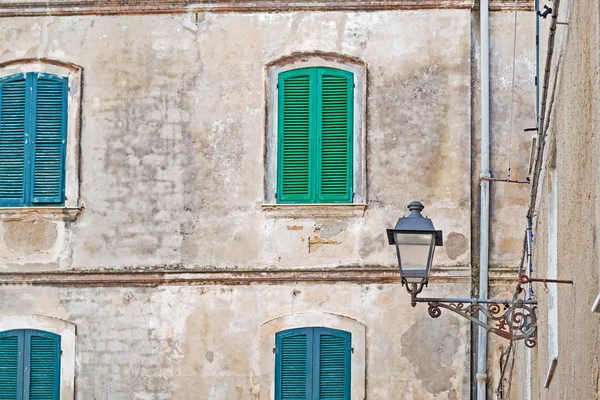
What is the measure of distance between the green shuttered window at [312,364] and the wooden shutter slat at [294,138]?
1.45 m

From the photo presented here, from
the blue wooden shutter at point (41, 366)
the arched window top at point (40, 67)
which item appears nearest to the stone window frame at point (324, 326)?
the blue wooden shutter at point (41, 366)

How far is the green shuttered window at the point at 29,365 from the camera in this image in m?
15.7

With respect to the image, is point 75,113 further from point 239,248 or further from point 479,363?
point 479,363

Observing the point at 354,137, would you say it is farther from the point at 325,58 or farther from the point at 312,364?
the point at 312,364

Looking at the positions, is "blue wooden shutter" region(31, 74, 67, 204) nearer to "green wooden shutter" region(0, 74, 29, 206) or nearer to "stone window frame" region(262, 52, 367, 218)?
"green wooden shutter" region(0, 74, 29, 206)

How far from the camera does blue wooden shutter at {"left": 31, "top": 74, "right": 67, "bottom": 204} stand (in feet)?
52.5

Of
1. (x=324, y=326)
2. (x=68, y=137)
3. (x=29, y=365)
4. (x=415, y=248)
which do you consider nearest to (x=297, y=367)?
(x=324, y=326)

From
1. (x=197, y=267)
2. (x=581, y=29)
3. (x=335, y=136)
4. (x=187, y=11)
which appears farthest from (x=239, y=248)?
(x=581, y=29)

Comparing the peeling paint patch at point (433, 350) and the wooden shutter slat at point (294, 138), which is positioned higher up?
the wooden shutter slat at point (294, 138)

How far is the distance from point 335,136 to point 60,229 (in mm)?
3090

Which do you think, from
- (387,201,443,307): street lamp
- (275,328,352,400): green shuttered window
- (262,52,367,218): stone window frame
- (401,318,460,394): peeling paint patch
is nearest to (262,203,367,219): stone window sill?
(262,52,367,218): stone window frame

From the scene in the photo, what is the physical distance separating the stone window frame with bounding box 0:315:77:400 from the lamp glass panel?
690cm

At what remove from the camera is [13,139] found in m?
16.2

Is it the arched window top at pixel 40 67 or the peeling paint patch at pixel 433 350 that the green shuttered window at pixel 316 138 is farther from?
the arched window top at pixel 40 67
